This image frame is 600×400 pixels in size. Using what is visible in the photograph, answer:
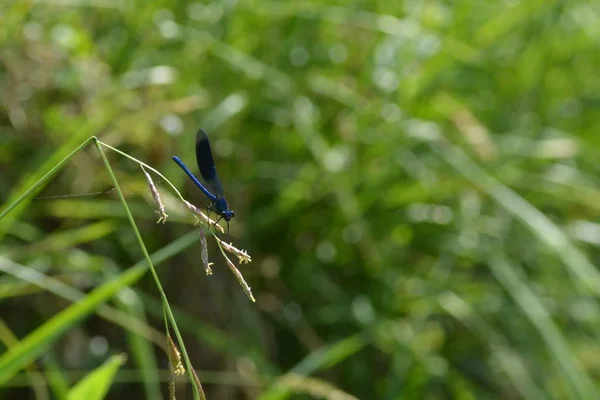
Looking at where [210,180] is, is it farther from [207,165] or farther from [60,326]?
[60,326]

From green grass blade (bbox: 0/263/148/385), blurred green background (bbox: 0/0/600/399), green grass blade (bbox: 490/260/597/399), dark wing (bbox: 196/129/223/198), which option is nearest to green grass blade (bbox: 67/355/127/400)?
green grass blade (bbox: 0/263/148/385)

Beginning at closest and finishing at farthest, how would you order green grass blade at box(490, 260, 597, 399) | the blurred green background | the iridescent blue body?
the iridescent blue body, green grass blade at box(490, 260, 597, 399), the blurred green background

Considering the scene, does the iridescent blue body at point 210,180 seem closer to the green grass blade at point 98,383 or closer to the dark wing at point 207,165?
the dark wing at point 207,165

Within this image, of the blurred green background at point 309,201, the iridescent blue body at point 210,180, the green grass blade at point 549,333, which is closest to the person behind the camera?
the iridescent blue body at point 210,180

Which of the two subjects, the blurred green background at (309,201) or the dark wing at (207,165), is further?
the blurred green background at (309,201)

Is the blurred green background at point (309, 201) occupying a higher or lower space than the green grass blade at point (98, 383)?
higher

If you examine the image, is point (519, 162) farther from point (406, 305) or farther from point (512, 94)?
point (406, 305)

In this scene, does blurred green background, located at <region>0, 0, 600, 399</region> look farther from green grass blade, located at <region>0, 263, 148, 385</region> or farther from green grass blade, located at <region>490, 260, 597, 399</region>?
green grass blade, located at <region>0, 263, 148, 385</region>

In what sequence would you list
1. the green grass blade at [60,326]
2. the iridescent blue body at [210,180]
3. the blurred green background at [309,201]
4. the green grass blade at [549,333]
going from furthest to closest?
the blurred green background at [309,201] < the green grass blade at [549,333] < the green grass blade at [60,326] < the iridescent blue body at [210,180]

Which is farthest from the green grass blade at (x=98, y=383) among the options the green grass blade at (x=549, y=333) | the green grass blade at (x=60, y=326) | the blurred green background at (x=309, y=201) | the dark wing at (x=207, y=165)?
the green grass blade at (x=549, y=333)

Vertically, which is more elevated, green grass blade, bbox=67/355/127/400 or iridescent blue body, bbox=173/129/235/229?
iridescent blue body, bbox=173/129/235/229
